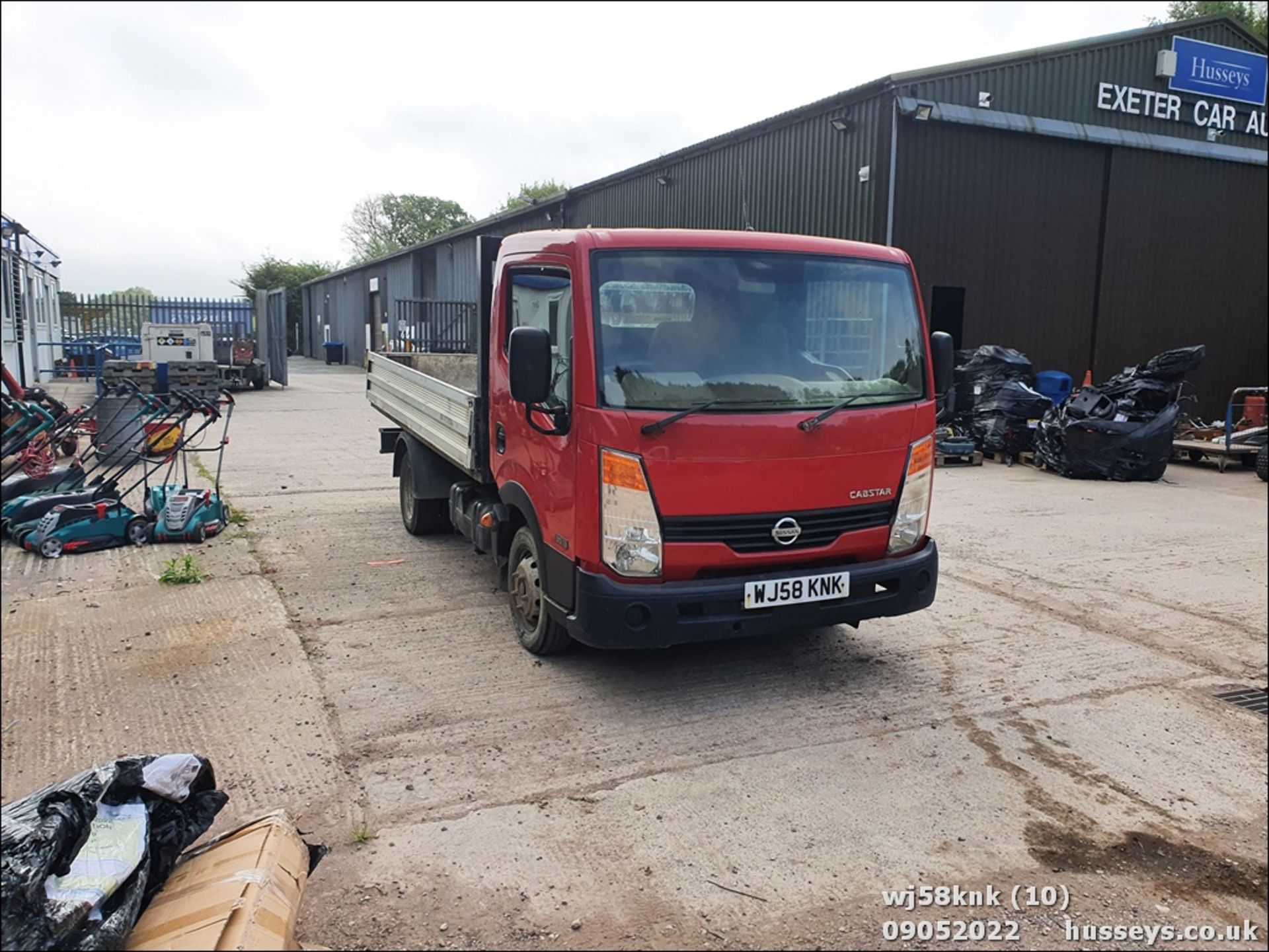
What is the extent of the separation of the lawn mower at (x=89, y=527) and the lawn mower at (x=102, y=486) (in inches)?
0.4

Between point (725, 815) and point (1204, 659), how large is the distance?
325 centimetres

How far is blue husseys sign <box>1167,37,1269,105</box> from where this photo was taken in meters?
15.1

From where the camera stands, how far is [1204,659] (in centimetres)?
506

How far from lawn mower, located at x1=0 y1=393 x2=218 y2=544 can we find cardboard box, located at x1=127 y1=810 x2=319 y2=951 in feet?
17.0

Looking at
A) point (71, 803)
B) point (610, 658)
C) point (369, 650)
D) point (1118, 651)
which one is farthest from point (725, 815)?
point (1118, 651)

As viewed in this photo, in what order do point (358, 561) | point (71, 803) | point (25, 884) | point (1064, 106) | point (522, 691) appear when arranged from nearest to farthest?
point (25, 884), point (71, 803), point (522, 691), point (358, 561), point (1064, 106)

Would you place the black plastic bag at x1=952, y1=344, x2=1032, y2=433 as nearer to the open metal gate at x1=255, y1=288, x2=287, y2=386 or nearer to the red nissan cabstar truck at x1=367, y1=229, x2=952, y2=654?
the red nissan cabstar truck at x1=367, y1=229, x2=952, y2=654

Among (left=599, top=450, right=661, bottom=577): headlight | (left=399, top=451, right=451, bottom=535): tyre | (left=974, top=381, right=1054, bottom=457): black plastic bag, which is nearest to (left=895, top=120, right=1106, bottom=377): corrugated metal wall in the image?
(left=974, top=381, right=1054, bottom=457): black plastic bag

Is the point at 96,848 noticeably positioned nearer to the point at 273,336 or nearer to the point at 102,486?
the point at 102,486

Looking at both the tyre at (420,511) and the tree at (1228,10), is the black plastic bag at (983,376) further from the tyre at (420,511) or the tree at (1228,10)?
the tree at (1228,10)

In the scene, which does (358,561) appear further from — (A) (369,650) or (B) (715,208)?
(B) (715,208)

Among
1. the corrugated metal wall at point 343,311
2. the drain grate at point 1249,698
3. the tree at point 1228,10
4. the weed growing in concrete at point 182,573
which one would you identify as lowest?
the drain grate at point 1249,698

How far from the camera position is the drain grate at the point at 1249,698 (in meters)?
4.39

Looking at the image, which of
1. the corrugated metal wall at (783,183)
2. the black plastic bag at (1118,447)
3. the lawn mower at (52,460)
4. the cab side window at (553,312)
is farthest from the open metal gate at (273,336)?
the cab side window at (553,312)
